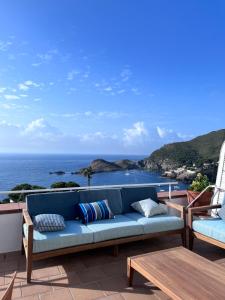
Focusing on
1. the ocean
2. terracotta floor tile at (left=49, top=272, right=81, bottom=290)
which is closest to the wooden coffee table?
terracotta floor tile at (left=49, top=272, right=81, bottom=290)

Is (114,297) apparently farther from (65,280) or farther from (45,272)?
(45,272)

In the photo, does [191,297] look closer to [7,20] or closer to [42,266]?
[42,266]

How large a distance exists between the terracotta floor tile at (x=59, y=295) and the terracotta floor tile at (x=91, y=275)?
262mm

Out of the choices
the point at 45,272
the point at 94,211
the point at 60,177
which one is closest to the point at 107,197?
the point at 94,211

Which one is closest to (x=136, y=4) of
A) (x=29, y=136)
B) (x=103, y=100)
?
(x=103, y=100)

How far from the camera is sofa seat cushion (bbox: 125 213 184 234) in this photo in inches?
138

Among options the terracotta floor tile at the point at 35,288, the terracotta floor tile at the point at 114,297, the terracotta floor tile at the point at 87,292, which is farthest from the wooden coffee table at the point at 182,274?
the terracotta floor tile at the point at 35,288

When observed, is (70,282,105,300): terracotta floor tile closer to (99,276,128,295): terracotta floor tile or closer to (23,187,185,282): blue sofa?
(99,276,128,295): terracotta floor tile

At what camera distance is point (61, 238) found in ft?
9.71

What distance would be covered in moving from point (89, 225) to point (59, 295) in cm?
98

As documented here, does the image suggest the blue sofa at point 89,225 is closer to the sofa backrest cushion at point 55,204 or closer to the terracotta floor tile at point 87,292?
the sofa backrest cushion at point 55,204

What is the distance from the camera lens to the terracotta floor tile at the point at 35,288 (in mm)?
2561

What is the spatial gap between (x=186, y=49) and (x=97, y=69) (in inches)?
118

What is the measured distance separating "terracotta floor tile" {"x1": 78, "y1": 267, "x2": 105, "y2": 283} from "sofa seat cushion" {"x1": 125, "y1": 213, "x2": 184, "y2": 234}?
802 millimetres
